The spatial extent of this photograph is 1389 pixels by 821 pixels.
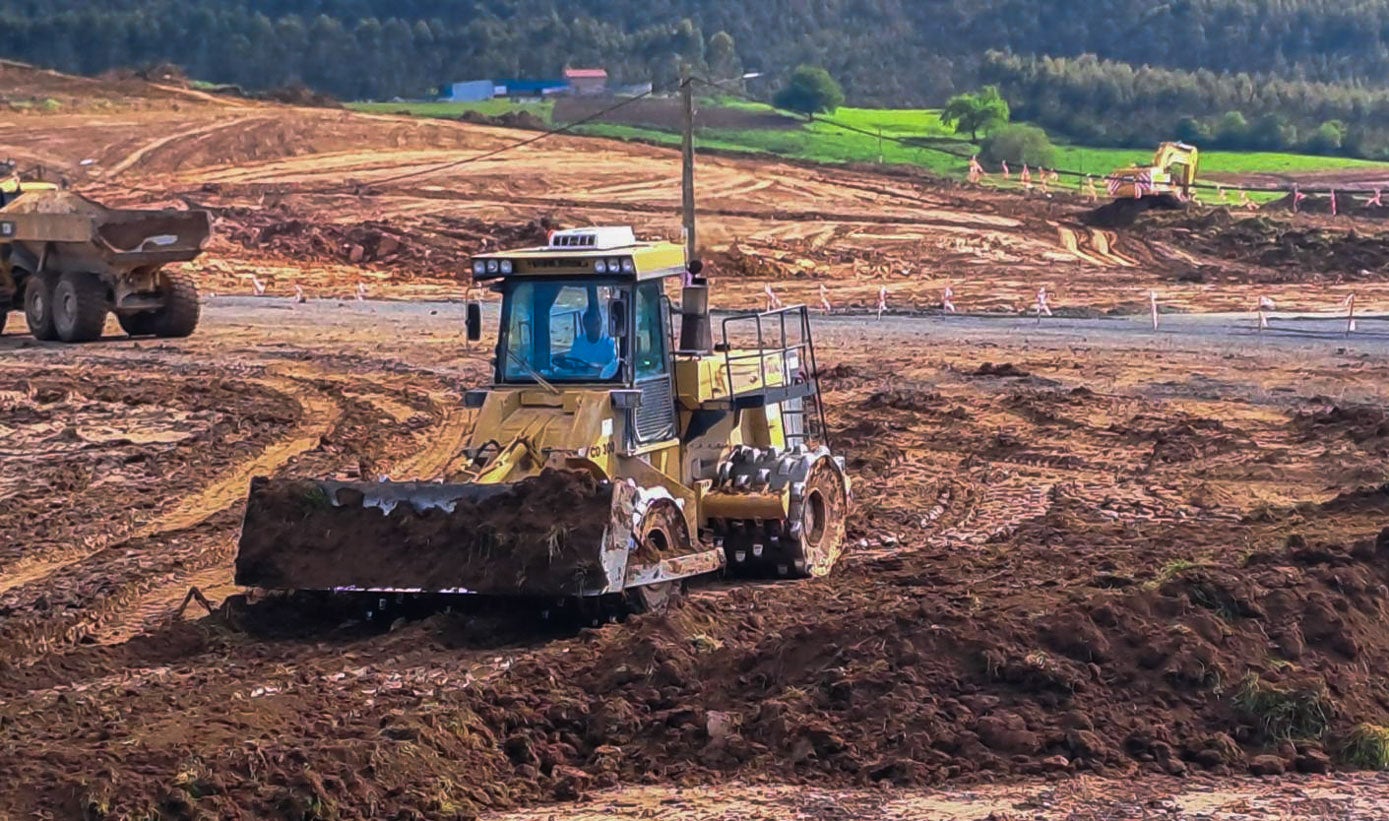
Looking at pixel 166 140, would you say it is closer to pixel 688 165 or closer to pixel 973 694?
pixel 688 165

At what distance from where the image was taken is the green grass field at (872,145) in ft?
221

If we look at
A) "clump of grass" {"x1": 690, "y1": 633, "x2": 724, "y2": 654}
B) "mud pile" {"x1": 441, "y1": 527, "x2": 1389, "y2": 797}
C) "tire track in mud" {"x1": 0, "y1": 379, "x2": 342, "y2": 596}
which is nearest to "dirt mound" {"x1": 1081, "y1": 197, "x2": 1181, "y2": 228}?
"tire track in mud" {"x1": 0, "y1": 379, "x2": 342, "y2": 596}

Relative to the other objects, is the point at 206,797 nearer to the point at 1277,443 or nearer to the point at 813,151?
the point at 1277,443

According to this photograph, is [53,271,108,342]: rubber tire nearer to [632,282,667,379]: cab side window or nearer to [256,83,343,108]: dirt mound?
[632,282,667,379]: cab side window

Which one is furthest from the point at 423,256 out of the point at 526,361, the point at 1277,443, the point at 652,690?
the point at 652,690

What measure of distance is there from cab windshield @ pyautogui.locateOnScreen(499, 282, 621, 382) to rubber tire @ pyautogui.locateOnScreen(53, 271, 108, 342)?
19.0 meters

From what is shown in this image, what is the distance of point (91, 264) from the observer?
29656 millimetres

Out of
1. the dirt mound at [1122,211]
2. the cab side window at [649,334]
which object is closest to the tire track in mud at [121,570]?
the cab side window at [649,334]

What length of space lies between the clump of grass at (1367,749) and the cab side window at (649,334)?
195 inches

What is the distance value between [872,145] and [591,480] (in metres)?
61.1

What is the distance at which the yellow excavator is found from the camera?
49.1 m

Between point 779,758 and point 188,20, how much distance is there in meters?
78.0

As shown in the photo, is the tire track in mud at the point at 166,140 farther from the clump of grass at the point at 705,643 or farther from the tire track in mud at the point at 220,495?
the clump of grass at the point at 705,643

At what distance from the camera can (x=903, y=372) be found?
26562 millimetres
